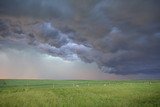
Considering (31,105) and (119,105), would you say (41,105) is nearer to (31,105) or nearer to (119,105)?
(31,105)

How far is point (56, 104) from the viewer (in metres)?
23.0

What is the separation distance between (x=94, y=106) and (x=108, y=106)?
1314 millimetres

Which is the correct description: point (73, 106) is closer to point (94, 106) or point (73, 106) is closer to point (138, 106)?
point (94, 106)

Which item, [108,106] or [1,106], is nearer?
[1,106]

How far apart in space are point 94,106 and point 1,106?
27.0ft

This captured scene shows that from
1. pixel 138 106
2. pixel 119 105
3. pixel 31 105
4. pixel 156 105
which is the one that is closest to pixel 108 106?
pixel 119 105

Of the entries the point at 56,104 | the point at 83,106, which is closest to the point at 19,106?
the point at 56,104

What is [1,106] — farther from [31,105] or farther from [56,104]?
[56,104]

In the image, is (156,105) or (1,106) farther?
(156,105)

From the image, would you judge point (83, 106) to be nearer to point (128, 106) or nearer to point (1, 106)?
point (128, 106)

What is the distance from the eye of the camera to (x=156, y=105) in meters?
23.5

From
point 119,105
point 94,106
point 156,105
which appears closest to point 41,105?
point 94,106

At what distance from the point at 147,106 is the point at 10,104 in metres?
12.4

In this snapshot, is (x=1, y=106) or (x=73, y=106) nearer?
(x=1, y=106)
